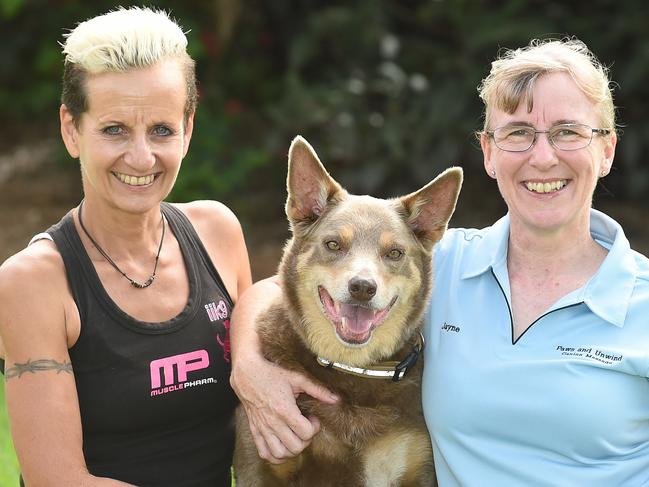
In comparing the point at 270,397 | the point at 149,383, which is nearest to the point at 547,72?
the point at 270,397

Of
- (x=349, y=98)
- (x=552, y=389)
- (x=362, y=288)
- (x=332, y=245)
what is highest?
(x=349, y=98)

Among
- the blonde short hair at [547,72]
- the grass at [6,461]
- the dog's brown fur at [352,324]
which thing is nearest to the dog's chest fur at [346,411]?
the dog's brown fur at [352,324]

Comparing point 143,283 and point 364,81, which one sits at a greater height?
point 364,81

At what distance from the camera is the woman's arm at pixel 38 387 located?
3094mm

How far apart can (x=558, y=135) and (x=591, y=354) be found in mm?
828

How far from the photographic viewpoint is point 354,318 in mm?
3572

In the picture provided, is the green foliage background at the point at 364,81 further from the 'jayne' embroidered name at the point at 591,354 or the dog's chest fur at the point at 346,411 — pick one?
the 'jayne' embroidered name at the point at 591,354

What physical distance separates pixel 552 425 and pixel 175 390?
1.43m

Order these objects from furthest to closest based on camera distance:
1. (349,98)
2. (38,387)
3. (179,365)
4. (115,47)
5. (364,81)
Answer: (364,81)
(349,98)
(179,365)
(115,47)
(38,387)

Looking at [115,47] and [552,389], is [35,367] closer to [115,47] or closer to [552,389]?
A: [115,47]

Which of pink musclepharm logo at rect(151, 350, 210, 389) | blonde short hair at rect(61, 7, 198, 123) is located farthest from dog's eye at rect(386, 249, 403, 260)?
blonde short hair at rect(61, 7, 198, 123)

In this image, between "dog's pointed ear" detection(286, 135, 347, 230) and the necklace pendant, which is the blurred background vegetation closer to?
"dog's pointed ear" detection(286, 135, 347, 230)

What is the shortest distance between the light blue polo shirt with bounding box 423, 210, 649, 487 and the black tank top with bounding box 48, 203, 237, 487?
36.1 inches

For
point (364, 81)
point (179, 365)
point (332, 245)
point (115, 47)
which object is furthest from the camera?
point (364, 81)
